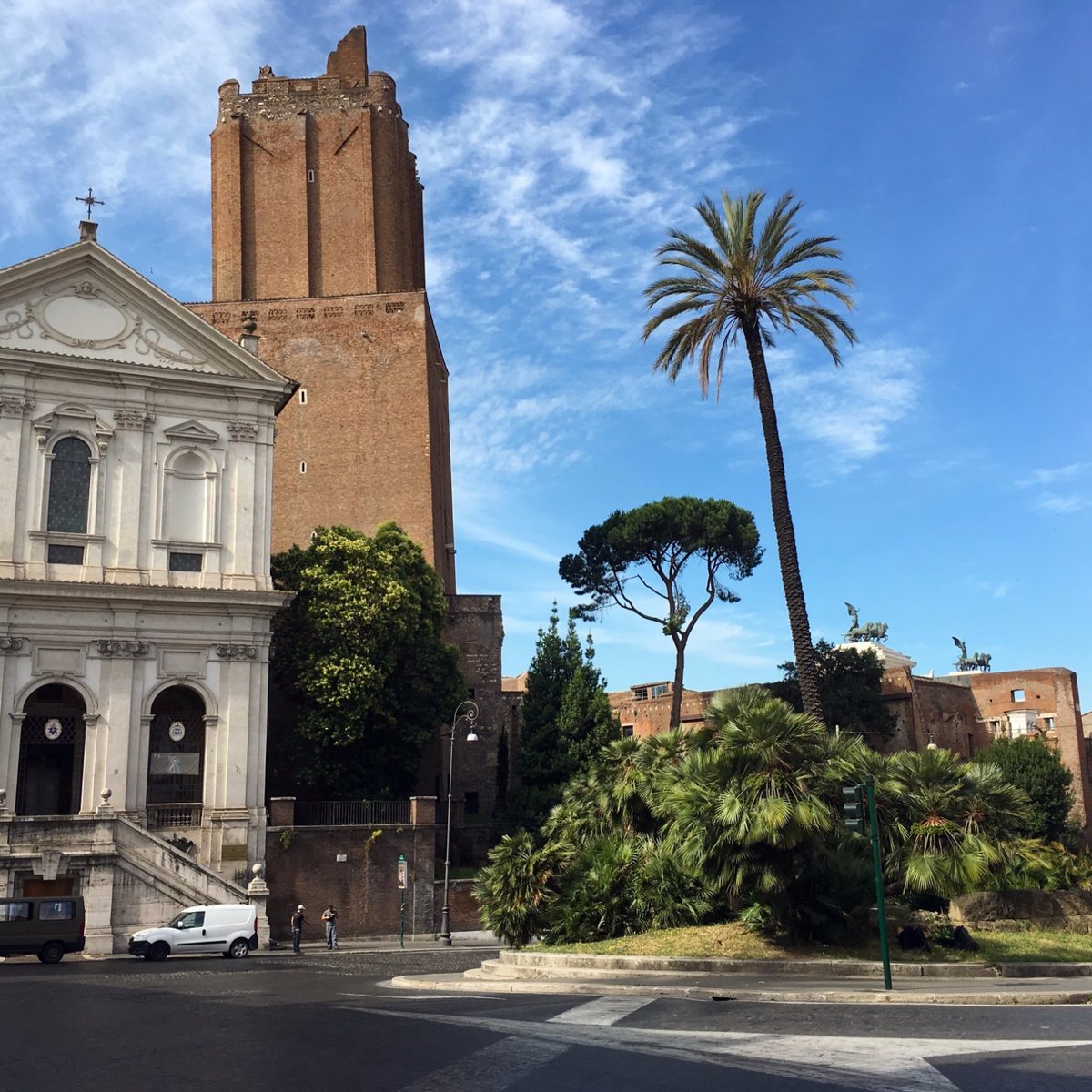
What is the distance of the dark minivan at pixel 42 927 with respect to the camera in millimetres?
26750

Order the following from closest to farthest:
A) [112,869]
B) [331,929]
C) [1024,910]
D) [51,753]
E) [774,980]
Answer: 1. [774,980]
2. [1024,910]
3. [112,869]
4. [331,929]
5. [51,753]

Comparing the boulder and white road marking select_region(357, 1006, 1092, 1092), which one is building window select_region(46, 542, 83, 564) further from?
white road marking select_region(357, 1006, 1092, 1092)

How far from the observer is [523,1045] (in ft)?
38.4

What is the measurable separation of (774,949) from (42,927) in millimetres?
16570

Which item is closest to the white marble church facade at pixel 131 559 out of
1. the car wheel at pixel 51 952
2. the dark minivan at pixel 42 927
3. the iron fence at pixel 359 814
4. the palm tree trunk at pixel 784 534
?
the iron fence at pixel 359 814

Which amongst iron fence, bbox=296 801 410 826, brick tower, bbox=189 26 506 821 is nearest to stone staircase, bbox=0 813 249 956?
iron fence, bbox=296 801 410 826

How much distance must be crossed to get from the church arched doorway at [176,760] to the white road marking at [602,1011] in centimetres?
2183

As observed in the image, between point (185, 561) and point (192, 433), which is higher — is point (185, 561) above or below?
below

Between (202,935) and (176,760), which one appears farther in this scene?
(176,760)

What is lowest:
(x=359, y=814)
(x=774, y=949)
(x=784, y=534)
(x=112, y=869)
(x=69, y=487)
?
Answer: (x=774, y=949)

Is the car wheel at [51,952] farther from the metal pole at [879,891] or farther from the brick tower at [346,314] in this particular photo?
the metal pole at [879,891]

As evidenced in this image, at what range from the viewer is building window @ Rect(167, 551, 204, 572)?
120 feet

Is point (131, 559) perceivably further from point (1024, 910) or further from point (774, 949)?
point (1024, 910)

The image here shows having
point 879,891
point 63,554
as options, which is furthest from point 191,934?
point 879,891
